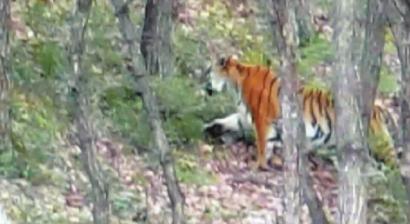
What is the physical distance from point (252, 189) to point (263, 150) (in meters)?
0.64

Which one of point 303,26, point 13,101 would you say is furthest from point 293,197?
point 303,26

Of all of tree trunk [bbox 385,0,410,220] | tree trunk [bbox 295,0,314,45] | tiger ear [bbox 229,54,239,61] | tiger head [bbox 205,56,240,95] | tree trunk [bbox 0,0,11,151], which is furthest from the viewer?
tree trunk [bbox 295,0,314,45]

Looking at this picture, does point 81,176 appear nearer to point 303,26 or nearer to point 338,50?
point 338,50

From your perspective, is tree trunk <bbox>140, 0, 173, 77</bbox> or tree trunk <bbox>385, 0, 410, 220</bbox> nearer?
tree trunk <bbox>385, 0, 410, 220</bbox>

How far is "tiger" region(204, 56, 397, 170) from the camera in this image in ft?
29.0

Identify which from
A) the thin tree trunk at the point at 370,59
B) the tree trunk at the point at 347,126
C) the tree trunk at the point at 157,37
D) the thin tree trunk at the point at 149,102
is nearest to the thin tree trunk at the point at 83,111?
the thin tree trunk at the point at 149,102

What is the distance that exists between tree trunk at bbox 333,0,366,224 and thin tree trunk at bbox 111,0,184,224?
109cm

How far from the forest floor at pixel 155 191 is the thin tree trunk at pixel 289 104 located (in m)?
2.08

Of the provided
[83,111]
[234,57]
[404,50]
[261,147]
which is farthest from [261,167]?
[404,50]

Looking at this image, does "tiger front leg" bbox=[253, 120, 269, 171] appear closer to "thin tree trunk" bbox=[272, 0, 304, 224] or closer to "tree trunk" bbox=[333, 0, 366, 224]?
"thin tree trunk" bbox=[272, 0, 304, 224]

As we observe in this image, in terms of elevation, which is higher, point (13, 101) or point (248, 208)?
point (13, 101)

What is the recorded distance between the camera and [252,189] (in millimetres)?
8133

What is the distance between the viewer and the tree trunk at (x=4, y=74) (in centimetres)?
672

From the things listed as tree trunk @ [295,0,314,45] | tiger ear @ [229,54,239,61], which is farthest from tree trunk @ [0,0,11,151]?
tree trunk @ [295,0,314,45]
